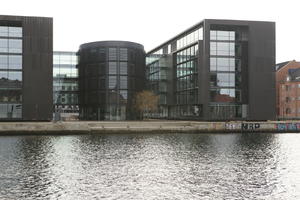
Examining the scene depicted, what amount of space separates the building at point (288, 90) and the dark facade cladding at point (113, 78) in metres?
47.7

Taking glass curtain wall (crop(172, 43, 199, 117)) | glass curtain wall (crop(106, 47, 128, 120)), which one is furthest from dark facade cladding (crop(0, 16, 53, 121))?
glass curtain wall (crop(172, 43, 199, 117))

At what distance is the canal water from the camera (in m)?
18.9

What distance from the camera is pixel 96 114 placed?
86.9m

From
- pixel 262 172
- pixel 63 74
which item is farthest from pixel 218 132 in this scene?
pixel 63 74

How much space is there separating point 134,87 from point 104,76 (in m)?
7.96

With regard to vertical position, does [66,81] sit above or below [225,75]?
above

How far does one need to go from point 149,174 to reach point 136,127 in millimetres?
37480

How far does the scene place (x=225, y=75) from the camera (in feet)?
260

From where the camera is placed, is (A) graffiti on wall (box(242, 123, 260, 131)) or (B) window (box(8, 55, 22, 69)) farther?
(B) window (box(8, 55, 22, 69))

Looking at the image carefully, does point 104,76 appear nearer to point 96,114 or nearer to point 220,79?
point 96,114

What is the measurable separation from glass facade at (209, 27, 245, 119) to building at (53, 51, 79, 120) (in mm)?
39509

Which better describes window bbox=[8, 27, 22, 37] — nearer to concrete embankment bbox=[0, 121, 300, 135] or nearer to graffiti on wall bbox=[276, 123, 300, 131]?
concrete embankment bbox=[0, 121, 300, 135]

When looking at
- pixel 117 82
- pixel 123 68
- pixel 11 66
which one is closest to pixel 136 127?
pixel 117 82

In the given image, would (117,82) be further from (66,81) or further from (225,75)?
(225,75)
